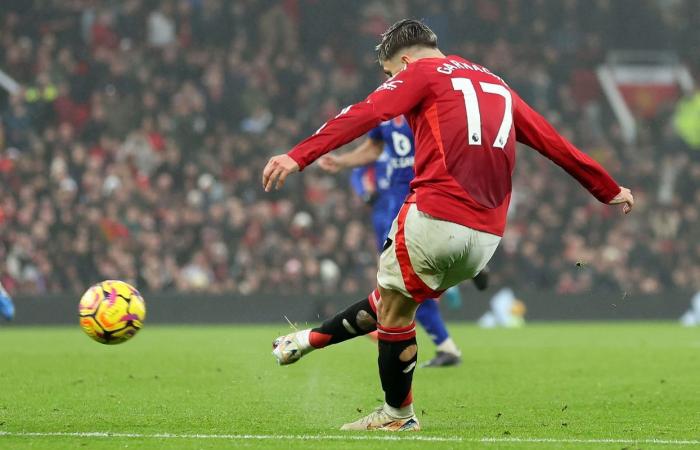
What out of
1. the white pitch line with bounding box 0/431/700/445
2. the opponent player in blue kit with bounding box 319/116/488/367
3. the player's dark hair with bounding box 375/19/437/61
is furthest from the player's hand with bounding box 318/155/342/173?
the white pitch line with bounding box 0/431/700/445

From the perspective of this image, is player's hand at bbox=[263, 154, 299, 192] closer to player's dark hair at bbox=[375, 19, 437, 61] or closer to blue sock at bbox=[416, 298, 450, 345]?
player's dark hair at bbox=[375, 19, 437, 61]

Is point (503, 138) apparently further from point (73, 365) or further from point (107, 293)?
point (73, 365)

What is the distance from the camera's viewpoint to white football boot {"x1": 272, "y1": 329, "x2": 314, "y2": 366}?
696cm

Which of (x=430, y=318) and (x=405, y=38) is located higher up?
(x=405, y=38)

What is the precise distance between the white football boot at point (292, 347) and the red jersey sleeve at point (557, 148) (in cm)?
161

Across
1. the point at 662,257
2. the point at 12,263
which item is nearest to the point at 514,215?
the point at 662,257

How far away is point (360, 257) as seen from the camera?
2122 centimetres

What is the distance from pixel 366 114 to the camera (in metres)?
6.15

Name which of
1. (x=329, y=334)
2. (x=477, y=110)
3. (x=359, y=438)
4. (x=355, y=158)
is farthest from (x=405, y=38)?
(x=355, y=158)

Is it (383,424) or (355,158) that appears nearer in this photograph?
(383,424)

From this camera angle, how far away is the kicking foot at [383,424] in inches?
263

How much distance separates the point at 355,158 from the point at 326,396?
2397mm

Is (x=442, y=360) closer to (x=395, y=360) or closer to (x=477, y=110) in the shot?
(x=395, y=360)

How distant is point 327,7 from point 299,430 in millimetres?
20067
